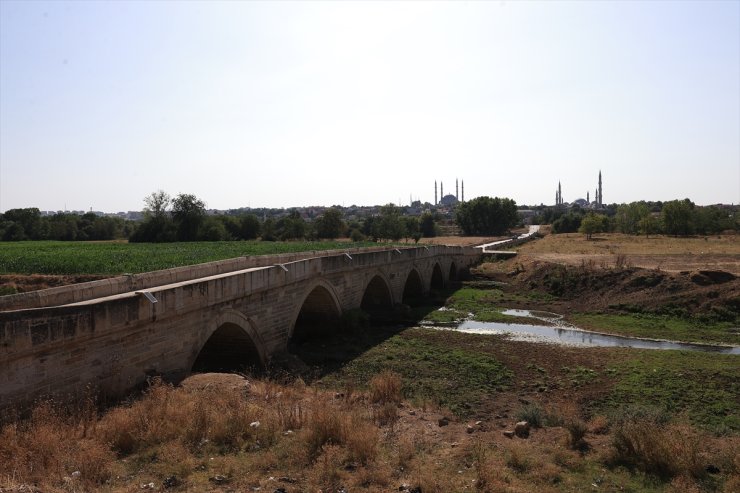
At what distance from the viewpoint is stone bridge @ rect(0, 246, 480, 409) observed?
7.36 m

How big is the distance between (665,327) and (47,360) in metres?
21.5

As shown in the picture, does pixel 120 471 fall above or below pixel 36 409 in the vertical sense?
below

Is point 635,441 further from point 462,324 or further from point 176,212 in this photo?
point 176,212

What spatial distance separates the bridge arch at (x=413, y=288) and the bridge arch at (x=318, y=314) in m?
10.8

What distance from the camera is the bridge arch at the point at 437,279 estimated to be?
112ft

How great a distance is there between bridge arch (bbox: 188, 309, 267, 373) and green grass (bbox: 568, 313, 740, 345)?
47.4 feet

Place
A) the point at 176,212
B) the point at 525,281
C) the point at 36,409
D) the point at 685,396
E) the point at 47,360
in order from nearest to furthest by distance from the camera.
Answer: the point at 36,409, the point at 47,360, the point at 685,396, the point at 525,281, the point at 176,212

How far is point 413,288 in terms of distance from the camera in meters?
31.3

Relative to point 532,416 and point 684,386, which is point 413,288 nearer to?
point 684,386

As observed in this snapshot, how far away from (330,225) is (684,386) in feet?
174

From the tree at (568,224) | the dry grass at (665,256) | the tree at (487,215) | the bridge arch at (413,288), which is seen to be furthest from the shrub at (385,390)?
the tree at (568,224)

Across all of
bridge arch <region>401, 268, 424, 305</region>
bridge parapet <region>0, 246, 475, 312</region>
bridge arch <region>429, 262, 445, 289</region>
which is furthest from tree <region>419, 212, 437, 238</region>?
bridge parapet <region>0, 246, 475, 312</region>

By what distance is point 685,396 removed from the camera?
40.9 feet

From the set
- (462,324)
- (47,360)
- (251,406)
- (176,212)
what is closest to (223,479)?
(251,406)
